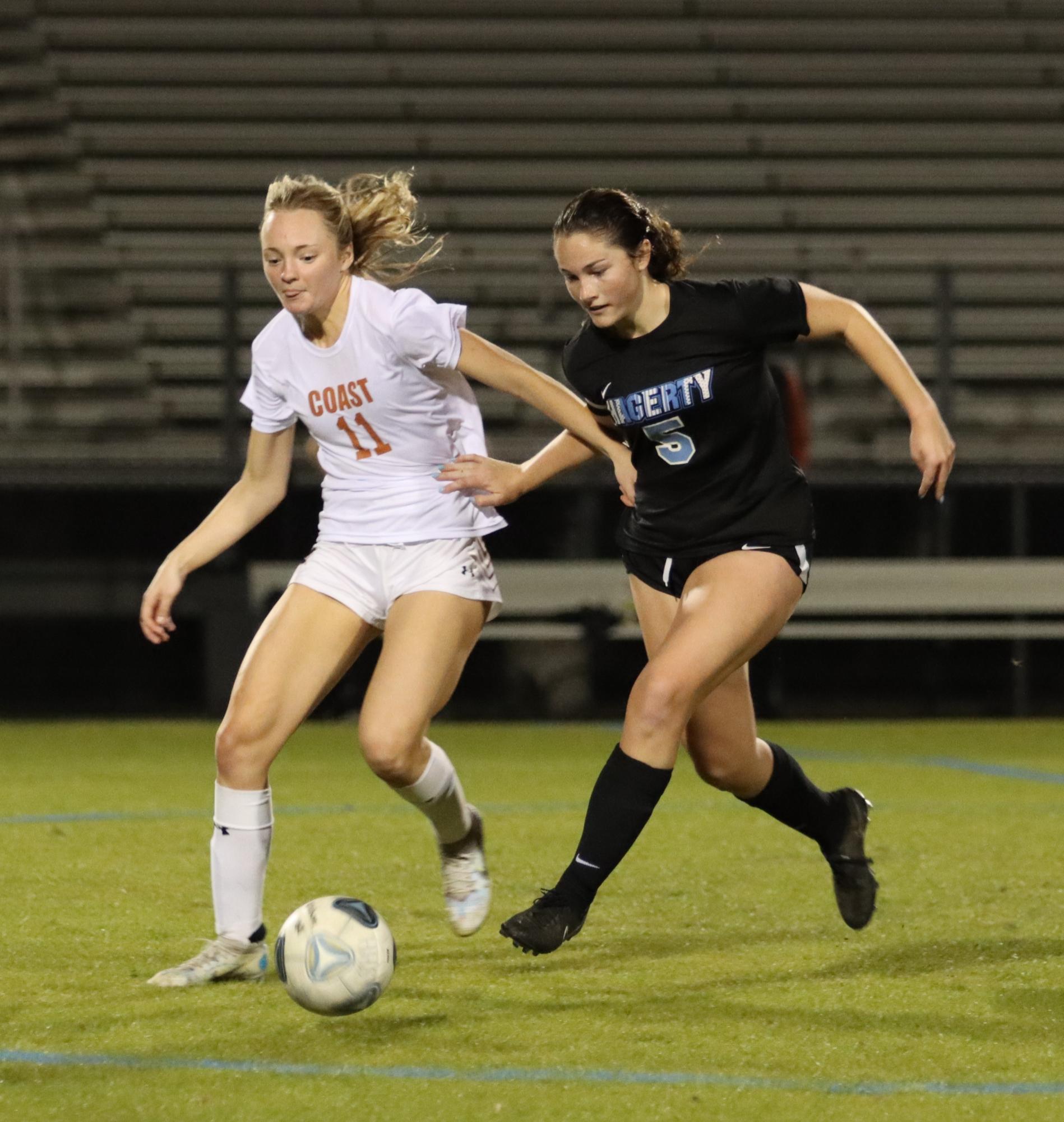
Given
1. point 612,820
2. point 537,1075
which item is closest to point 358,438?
point 612,820

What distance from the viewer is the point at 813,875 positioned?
5.88 meters

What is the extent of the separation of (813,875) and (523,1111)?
9.20 ft

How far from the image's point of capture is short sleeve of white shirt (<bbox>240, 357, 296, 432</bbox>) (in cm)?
450

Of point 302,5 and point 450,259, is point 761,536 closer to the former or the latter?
point 450,259

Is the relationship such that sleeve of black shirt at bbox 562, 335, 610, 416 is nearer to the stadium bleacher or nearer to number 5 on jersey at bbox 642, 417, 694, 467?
number 5 on jersey at bbox 642, 417, 694, 467

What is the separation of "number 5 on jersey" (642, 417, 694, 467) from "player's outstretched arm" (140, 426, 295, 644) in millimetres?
850

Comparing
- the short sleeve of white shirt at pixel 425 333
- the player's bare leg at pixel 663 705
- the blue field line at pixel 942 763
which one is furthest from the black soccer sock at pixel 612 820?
the blue field line at pixel 942 763

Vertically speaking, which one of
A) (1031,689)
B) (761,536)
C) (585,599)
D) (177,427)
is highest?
(761,536)

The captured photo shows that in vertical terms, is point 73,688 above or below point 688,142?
below

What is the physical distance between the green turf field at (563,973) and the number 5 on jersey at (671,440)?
3.79 ft

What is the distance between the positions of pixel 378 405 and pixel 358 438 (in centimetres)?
10

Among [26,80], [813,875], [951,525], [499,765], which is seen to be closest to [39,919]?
[813,875]

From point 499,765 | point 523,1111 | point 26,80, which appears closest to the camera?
point 523,1111

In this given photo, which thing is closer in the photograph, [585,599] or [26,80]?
[585,599]
